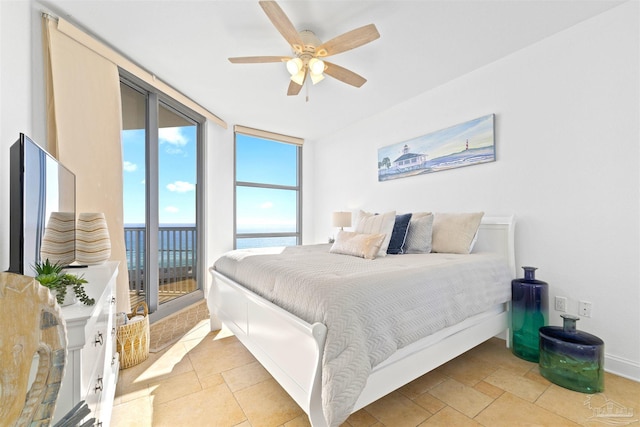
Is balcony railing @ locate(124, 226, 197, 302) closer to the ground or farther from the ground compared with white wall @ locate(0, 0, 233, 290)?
closer to the ground

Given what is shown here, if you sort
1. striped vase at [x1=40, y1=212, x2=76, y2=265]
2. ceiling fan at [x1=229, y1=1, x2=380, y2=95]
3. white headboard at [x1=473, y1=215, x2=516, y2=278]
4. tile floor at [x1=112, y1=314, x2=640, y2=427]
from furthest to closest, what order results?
white headboard at [x1=473, y1=215, x2=516, y2=278]
ceiling fan at [x1=229, y1=1, x2=380, y2=95]
tile floor at [x1=112, y1=314, x2=640, y2=427]
striped vase at [x1=40, y1=212, x2=76, y2=265]

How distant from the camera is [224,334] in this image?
2459 millimetres

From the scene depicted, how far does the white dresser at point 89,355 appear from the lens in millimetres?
790

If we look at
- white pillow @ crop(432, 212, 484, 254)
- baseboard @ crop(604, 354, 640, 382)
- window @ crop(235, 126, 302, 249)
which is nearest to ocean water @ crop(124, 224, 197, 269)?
window @ crop(235, 126, 302, 249)

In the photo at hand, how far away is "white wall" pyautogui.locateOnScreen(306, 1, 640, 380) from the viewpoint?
5.90 ft

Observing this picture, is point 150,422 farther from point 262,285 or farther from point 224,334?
point 224,334

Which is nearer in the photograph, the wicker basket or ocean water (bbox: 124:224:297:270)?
the wicker basket

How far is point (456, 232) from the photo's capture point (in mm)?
2387

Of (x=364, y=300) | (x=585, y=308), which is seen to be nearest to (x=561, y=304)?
(x=585, y=308)

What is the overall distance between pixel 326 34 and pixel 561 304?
2.82 meters

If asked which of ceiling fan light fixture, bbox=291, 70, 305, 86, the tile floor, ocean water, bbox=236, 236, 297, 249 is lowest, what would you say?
the tile floor

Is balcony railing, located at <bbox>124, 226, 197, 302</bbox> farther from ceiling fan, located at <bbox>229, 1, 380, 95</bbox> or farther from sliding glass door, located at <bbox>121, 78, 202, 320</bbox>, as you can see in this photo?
ceiling fan, located at <bbox>229, 1, 380, 95</bbox>

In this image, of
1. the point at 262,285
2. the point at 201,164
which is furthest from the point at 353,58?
the point at 201,164

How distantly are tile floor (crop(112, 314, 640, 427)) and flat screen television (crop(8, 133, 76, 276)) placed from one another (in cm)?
95
